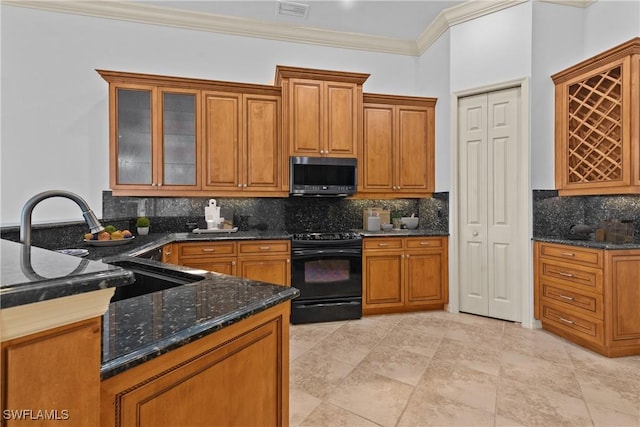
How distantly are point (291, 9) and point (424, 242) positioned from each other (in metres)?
2.97

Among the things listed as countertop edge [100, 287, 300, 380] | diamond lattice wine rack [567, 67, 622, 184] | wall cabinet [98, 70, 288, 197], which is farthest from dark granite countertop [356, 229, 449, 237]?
countertop edge [100, 287, 300, 380]

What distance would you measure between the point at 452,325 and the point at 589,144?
210 centimetres

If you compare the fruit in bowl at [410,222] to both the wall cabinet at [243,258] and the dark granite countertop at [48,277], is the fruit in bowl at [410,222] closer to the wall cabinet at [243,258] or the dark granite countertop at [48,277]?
the wall cabinet at [243,258]

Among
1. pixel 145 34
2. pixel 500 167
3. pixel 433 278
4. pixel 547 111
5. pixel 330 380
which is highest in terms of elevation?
pixel 145 34

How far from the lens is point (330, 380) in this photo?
90.5 inches

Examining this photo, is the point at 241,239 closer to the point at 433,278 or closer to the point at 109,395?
the point at 433,278

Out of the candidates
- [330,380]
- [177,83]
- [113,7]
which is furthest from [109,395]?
[113,7]

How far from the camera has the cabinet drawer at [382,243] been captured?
3629 mm

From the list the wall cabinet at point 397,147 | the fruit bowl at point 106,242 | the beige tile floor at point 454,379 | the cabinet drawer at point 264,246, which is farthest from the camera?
the wall cabinet at point 397,147

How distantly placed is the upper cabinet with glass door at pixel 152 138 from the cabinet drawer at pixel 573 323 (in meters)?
3.63

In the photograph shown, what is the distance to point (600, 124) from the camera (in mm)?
3023

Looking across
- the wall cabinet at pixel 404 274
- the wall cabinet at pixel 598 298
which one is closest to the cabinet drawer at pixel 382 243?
the wall cabinet at pixel 404 274

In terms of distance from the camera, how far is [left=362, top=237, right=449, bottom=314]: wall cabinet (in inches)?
143

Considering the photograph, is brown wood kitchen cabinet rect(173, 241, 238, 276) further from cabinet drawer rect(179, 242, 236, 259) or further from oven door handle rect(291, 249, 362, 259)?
oven door handle rect(291, 249, 362, 259)
